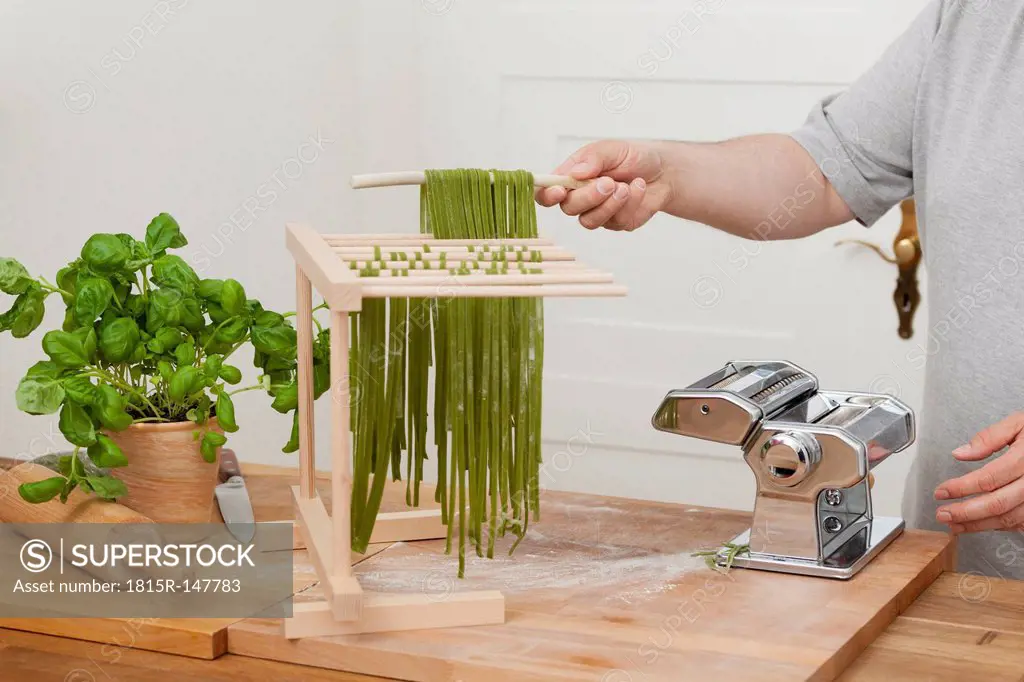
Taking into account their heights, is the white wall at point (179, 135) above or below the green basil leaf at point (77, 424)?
above

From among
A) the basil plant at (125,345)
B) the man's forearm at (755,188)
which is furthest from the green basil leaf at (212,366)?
the man's forearm at (755,188)

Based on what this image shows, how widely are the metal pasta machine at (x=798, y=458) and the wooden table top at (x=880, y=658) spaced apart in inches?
4.3

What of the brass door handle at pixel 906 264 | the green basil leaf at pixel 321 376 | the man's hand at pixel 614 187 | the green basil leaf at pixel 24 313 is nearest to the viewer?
the green basil leaf at pixel 24 313

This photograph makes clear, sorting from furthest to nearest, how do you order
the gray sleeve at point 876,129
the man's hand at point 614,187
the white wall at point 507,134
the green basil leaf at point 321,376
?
1. the white wall at point 507,134
2. the gray sleeve at point 876,129
3. the man's hand at point 614,187
4. the green basil leaf at point 321,376

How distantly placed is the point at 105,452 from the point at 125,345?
0.35ft

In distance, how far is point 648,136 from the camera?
2.71 meters

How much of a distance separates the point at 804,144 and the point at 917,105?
17cm

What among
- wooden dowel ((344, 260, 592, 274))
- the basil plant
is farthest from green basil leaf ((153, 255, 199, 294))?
wooden dowel ((344, 260, 592, 274))

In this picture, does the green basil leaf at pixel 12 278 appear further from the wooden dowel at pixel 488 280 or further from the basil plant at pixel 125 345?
the wooden dowel at pixel 488 280

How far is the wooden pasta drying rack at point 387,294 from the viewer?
3.36 ft

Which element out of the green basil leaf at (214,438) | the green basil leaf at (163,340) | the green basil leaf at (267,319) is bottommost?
the green basil leaf at (214,438)

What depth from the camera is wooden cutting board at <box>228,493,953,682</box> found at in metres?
1.00

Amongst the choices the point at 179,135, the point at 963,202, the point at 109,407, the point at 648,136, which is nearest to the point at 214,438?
the point at 109,407

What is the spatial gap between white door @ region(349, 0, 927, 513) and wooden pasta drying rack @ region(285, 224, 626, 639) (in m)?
1.55
